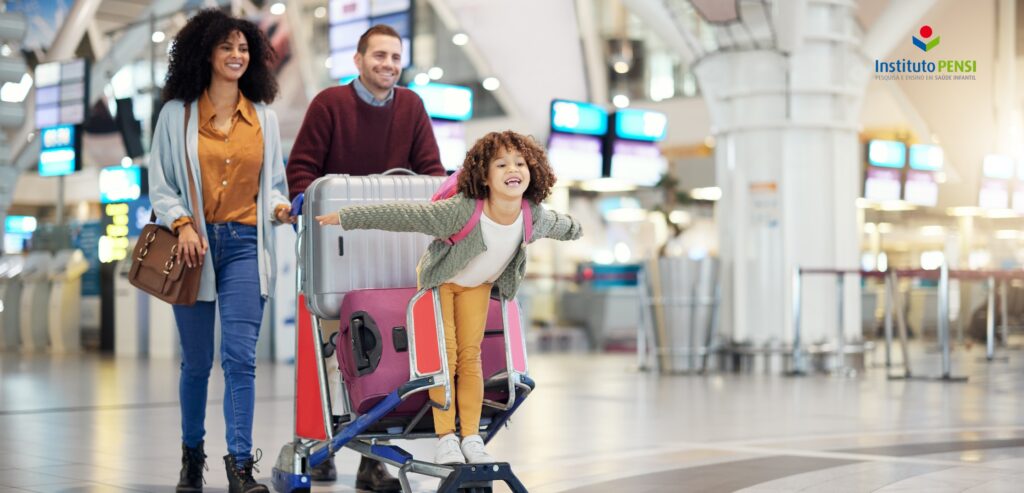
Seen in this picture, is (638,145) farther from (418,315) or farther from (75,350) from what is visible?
(418,315)

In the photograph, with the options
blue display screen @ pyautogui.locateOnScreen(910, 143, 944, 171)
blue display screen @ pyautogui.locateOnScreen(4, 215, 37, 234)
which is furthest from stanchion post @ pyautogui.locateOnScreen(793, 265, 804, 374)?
blue display screen @ pyautogui.locateOnScreen(4, 215, 37, 234)

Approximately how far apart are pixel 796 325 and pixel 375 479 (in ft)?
25.1

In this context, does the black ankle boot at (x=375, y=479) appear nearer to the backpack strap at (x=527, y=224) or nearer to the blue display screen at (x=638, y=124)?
the backpack strap at (x=527, y=224)

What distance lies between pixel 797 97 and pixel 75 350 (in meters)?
11.4

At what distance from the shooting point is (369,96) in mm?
4445

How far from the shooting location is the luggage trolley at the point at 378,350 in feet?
11.6

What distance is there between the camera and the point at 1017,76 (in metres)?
20.4

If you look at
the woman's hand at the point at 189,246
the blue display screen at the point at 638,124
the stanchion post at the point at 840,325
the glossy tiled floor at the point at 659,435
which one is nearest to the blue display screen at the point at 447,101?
the blue display screen at the point at 638,124

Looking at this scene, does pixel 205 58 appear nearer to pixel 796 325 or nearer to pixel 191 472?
pixel 191 472

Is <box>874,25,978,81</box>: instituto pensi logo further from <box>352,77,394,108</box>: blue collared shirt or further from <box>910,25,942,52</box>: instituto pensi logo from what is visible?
<box>352,77,394,108</box>: blue collared shirt

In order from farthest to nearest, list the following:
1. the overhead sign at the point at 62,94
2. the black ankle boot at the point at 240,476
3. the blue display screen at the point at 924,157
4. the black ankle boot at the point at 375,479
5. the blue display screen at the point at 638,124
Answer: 1. the blue display screen at the point at 924,157
2. the overhead sign at the point at 62,94
3. the blue display screen at the point at 638,124
4. the black ankle boot at the point at 375,479
5. the black ankle boot at the point at 240,476

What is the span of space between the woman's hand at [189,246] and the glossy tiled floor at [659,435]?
0.85m

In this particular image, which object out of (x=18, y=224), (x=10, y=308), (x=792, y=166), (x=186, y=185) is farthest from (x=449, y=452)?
(x=18, y=224)

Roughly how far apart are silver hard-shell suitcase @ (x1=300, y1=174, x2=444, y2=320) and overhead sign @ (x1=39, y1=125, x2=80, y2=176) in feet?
55.2
